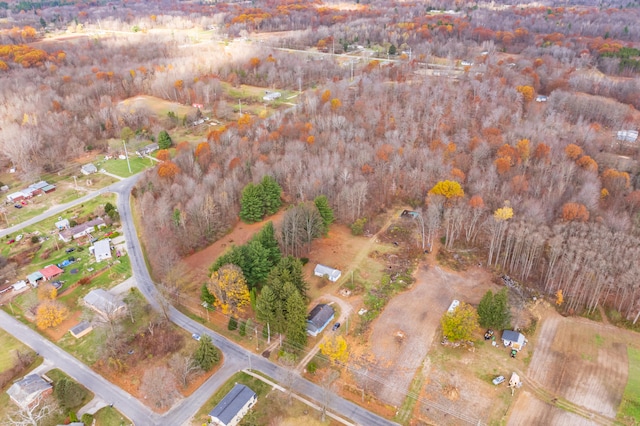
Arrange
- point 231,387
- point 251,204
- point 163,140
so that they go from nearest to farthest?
1. point 231,387
2. point 251,204
3. point 163,140

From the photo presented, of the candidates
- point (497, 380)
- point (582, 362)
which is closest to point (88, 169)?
point (497, 380)

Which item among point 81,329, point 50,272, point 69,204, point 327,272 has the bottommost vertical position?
point 81,329

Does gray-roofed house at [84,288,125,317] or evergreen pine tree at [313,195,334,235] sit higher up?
evergreen pine tree at [313,195,334,235]

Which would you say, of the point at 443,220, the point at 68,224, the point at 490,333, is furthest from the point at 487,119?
the point at 68,224

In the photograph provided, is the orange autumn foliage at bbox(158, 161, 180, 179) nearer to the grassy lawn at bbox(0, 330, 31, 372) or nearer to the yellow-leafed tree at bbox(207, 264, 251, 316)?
the yellow-leafed tree at bbox(207, 264, 251, 316)

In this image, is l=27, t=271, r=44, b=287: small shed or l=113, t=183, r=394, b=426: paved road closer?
l=113, t=183, r=394, b=426: paved road

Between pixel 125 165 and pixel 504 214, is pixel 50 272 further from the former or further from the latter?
pixel 504 214

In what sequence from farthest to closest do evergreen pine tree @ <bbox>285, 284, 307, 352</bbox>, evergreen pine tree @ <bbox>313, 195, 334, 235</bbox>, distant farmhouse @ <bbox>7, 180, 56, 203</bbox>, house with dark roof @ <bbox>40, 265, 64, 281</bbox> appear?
distant farmhouse @ <bbox>7, 180, 56, 203</bbox> → evergreen pine tree @ <bbox>313, 195, 334, 235</bbox> → house with dark roof @ <bbox>40, 265, 64, 281</bbox> → evergreen pine tree @ <bbox>285, 284, 307, 352</bbox>

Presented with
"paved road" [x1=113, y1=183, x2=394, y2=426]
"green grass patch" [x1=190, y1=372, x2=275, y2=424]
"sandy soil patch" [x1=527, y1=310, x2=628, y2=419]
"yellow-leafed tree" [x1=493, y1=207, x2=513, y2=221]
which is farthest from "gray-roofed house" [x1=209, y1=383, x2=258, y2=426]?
"yellow-leafed tree" [x1=493, y1=207, x2=513, y2=221]
